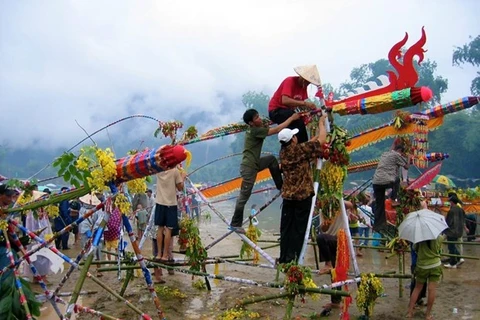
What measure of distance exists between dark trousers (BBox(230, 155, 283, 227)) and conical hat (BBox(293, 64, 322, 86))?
3.72 feet

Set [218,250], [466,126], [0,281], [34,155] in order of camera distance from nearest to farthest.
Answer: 1. [0,281]
2. [218,250]
3. [466,126]
4. [34,155]

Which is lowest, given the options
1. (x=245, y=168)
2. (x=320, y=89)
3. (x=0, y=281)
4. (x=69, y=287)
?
(x=69, y=287)

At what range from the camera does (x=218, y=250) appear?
12.8 m

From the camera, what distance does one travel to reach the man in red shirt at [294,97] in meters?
5.88

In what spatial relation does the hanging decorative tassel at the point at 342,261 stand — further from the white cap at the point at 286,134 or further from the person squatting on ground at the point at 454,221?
the person squatting on ground at the point at 454,221

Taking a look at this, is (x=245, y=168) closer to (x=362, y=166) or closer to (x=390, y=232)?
(x=390, y=232)

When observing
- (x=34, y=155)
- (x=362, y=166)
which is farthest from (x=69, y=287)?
(x=34, y=155)

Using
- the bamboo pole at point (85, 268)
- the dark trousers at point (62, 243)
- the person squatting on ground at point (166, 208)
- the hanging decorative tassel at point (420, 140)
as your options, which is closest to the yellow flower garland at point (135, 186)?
the person squatting on ground at point (166, 208)

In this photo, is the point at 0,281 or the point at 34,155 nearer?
the point at 0,281

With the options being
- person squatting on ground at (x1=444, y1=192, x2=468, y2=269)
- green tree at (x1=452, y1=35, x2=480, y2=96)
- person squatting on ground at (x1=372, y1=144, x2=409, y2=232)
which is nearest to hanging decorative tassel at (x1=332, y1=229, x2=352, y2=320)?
person squatting on ground at (x1=372, y1=144, x2=409, y2=232)

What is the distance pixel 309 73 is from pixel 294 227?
6.23ft

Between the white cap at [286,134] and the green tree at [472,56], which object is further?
the green tree at [472,56]

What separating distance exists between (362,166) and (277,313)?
187 inches

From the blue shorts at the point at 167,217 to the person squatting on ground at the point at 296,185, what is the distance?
190 cm
